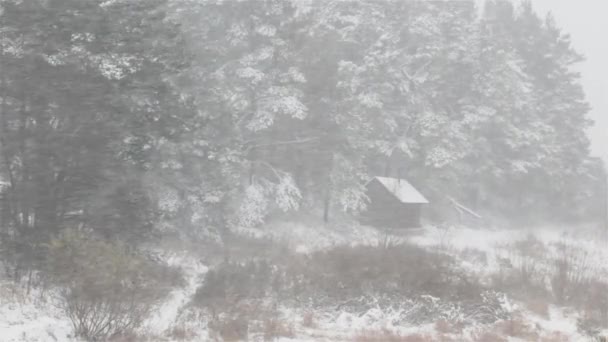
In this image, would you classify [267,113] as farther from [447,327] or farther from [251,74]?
[447,327]

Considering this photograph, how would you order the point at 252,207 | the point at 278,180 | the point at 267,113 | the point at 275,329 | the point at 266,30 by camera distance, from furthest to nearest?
1. the point at 278,180
2. the point at 266,30
3. the point at 267,113
4. the point at 252,207
5. the point at 275,329

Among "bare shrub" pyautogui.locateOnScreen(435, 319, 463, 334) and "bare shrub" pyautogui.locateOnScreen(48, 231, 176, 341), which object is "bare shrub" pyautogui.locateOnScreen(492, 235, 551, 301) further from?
"bare shrub" pyautogui.locateOnScreen(48, 231, 176, 341)

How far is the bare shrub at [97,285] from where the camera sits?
10.1 meters

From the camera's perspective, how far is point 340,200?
96.6 feet

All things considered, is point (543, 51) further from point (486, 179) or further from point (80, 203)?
point (80, 203)

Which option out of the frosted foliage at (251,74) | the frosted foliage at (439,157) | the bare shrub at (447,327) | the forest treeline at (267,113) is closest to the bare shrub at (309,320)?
the bare shrub at (447,327)

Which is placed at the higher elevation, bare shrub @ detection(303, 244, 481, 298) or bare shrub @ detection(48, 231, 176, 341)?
bare shrub @ detection(48, 231, 176, 341)

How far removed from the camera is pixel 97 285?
10023mm

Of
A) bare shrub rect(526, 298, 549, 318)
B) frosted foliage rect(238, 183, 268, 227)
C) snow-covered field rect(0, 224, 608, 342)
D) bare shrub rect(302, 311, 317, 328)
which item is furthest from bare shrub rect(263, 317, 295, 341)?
frosted foliage rect(238, 183, 268, 227)

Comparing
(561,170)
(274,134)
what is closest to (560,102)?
(561,170)

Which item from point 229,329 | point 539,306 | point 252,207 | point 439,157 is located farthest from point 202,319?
point 439,157

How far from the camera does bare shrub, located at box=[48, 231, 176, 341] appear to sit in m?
10.1

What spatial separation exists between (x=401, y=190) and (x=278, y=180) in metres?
7.58

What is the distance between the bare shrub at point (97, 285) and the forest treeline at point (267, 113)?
1.53 metres
